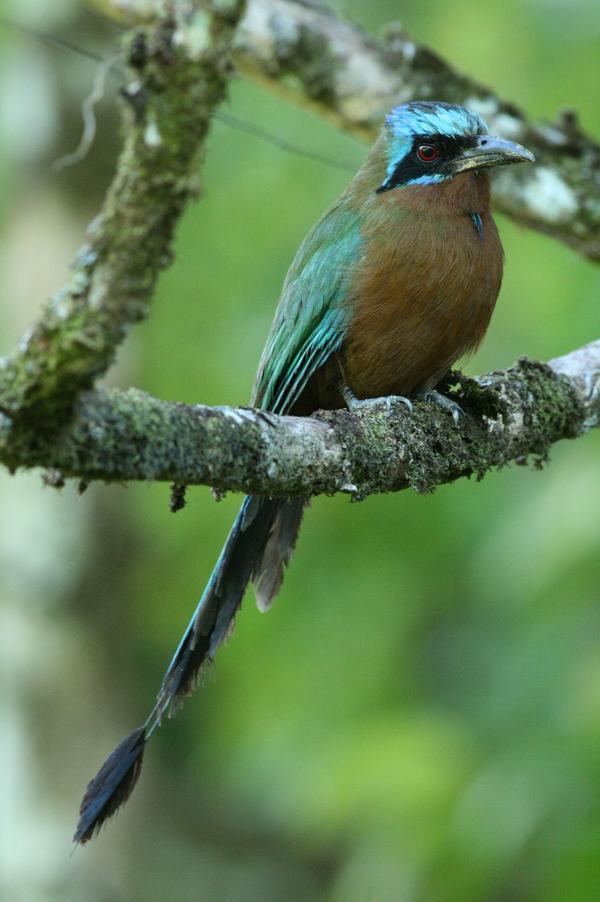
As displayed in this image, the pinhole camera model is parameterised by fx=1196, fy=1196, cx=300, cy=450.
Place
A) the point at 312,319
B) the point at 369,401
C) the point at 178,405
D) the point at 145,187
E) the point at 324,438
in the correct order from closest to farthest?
the point at 145,187 < the point at 178,405 < the point at 324,438 < the point at 369,401 < the point at 312,319

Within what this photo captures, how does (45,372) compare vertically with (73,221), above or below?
below

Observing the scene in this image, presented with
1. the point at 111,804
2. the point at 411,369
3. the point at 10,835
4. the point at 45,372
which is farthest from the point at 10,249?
the point at 45,372

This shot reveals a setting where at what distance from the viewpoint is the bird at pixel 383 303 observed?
384 centimetres

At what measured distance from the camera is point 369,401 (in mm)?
3756

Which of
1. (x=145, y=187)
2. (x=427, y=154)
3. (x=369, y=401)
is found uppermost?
(x=427, y=154)

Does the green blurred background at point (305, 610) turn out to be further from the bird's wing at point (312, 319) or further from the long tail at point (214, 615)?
the bird's wing at point (312, 319)

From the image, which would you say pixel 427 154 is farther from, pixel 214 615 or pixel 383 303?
pixel 214 615

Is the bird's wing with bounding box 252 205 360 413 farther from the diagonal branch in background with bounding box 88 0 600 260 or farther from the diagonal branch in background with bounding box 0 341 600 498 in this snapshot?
the diagonal branch in background with bounding box 88 0 600 260

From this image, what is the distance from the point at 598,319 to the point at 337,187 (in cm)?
255

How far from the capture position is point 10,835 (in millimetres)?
5781

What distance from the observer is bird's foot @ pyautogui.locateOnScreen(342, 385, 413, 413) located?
342 cm

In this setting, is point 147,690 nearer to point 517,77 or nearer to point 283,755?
point 283,755

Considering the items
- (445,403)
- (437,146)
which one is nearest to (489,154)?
(437,146)

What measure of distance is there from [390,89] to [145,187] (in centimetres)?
321
